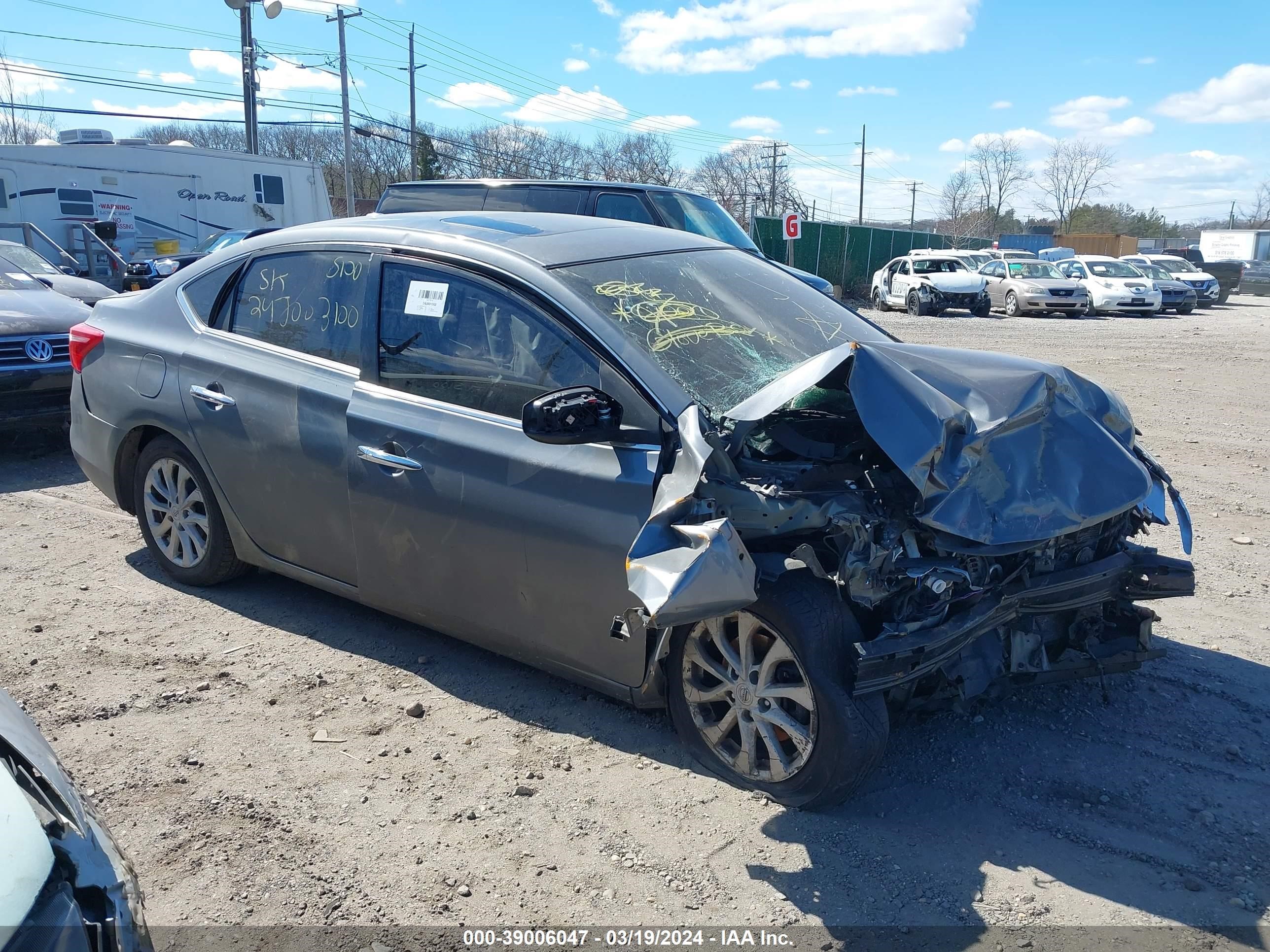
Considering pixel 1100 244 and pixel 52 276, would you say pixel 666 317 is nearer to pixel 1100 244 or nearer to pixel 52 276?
pixel 52 276

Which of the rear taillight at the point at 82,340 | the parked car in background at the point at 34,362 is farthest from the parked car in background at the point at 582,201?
the rear taillight at the point at 82,340

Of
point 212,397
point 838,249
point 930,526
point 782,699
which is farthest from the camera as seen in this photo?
point 838,249

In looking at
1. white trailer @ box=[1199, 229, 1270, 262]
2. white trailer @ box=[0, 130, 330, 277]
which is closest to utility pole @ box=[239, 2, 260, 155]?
white trailer @ box=[0, 130, 330, 277]

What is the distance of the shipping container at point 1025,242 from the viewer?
53062mm

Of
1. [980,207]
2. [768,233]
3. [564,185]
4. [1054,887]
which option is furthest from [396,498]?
[980,207]

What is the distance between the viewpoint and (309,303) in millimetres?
4418

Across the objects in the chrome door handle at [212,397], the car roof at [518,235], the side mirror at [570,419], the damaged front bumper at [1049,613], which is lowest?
the damaged front bumper at [1049,613]

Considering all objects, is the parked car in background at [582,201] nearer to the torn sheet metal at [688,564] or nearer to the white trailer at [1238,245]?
the torn sheet metal at [688,564]

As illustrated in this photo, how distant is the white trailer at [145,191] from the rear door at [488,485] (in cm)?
1743

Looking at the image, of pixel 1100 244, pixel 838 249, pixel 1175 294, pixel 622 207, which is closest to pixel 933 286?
pixel 1175 294

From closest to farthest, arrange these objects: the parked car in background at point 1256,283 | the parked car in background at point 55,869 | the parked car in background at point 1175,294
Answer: the parked car in background at point 55,869, the parked car in background at point 1175,294, the parked car in background at point 1256,283

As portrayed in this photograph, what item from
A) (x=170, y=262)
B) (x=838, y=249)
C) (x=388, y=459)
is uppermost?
(x=838, y=249)

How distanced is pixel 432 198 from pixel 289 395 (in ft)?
25.3

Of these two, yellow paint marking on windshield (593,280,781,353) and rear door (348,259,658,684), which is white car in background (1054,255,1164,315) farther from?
rear door (348,259,658,684)
